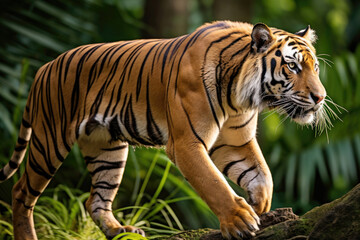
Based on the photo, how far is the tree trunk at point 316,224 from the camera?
262 centimetres

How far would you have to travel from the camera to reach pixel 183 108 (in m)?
3.65

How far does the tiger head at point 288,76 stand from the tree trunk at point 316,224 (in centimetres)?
63

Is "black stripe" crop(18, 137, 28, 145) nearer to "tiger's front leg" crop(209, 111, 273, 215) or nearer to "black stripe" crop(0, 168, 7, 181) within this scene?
"black stripe" crop(0, 168, 7, 181)

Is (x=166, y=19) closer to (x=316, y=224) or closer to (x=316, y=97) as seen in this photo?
(x=316, y=97)

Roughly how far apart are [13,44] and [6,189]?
82.6 inches

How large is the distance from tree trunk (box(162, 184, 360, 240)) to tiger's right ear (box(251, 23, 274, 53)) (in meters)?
1.00

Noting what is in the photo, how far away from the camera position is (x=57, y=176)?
21.4 feet

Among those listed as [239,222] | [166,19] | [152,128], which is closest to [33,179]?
[152,128]

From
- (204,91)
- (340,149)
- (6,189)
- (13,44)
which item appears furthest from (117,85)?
(340,149)

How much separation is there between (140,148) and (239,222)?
312 centimetres

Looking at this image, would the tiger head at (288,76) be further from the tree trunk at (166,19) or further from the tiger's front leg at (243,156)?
the tree trunk at (166,19)

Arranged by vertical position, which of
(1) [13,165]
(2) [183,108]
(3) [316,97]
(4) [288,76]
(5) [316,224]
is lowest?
(1) [13,165]

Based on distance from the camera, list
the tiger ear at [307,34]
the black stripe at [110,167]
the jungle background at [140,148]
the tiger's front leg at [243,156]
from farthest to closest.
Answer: the jungle background at [140,148] < the black stripe at [110,167] < the tiger ear at [307,34] < the tiger's front leg at [243,156]

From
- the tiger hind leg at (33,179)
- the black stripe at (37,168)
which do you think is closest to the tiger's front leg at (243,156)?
the tiger hind leg at (33,179)
